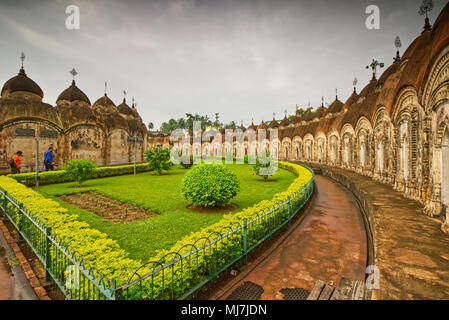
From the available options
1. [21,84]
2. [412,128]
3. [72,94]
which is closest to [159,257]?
[412,128]

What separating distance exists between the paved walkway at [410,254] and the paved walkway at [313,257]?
64 cm

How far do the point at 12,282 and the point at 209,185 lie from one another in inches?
200

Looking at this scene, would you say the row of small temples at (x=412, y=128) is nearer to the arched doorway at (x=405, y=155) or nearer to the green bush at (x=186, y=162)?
the arched doorway at (x=405, y=155)

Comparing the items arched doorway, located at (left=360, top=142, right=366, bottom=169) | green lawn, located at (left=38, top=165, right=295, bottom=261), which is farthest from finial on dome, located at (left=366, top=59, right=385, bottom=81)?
green lawn, located at (left=38, top=165, right=295, bottom=261)

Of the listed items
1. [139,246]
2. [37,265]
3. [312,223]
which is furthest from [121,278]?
[312,223]

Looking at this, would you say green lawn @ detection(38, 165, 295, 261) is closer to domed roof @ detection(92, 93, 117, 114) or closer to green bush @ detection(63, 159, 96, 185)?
green bush @ detection(63, 159, 96, 185)

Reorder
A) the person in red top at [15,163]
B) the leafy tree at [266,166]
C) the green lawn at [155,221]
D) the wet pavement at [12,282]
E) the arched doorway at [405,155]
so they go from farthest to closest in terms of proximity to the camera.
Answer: the leafy tree at [266,166]
the person in red top at [15,163]
the arched doorway at [405,155]
the green lawn at [155,221]
the wet pavement at [12,282]

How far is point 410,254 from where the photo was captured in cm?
379

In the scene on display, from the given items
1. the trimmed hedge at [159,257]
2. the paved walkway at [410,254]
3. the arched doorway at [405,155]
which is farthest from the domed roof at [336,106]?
the trimmed hedge at [159,257]

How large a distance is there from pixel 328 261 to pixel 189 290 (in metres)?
2.99

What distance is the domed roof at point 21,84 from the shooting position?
2011cm

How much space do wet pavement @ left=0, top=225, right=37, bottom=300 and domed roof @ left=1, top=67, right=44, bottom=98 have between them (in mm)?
22881

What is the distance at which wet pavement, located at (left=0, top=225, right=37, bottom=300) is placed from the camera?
130 inches
